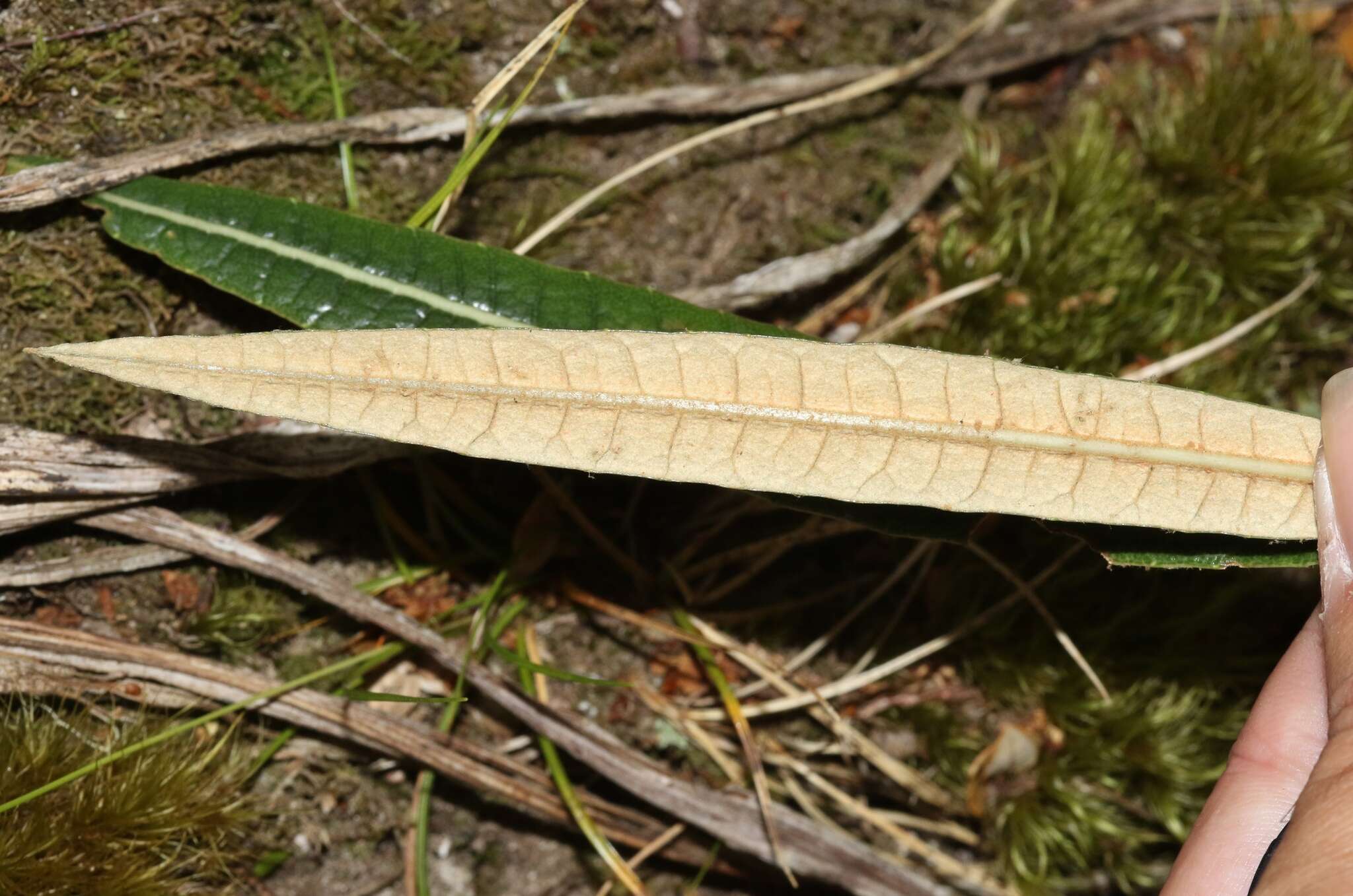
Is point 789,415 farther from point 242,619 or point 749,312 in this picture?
point 242,619

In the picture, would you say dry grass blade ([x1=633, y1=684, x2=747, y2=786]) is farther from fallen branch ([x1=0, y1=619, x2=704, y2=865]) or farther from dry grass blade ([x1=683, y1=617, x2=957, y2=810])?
fallen branch ([x1=0, y1=619, x2=704, y2=865])

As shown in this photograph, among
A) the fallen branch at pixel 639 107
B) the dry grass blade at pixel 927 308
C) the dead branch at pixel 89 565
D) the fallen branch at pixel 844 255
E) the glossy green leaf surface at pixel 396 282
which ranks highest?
the fallen branch at pixel 639 107

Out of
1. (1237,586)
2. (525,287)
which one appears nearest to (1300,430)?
(1237,586)

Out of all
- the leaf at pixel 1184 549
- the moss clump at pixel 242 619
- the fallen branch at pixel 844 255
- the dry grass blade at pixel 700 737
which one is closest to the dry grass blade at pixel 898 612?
the dry grass blade at pixel 700 737

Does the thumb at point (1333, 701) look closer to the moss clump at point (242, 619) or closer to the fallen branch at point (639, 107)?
the fallen branch at point (639, 107)

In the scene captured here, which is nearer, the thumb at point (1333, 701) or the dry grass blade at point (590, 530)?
the thumb at point (1333, 701)

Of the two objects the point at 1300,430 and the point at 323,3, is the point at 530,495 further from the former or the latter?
the point at 1300,430

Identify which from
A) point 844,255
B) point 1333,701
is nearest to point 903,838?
point 1333,701
